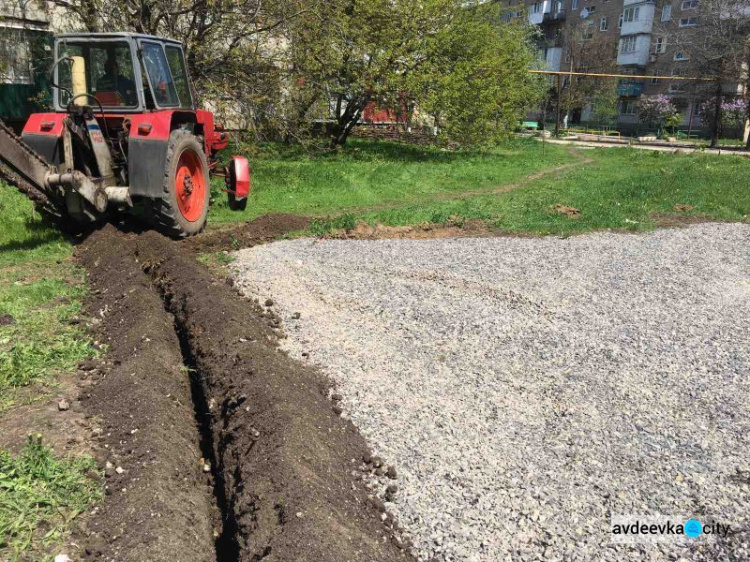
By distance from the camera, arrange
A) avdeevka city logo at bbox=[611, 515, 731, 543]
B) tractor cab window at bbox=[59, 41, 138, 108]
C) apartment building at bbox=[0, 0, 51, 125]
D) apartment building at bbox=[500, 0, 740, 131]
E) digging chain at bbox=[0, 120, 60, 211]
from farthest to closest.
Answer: apartment building at bbox=[500, 0, 740, 131] < apartment building at bbox=[0, 0, 51, 125] < tractor cab window at bbox=[59, 41, 138, 108] < digging chain at bbox=[0, 120, 60, 211] < avdeevka city logo at bbox=[611, 515, 731, 543]

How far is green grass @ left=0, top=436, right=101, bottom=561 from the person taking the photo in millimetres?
2744

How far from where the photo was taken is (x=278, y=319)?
18.4 feet

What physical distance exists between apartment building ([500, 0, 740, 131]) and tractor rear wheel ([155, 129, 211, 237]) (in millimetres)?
39505

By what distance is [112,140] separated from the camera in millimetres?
7266

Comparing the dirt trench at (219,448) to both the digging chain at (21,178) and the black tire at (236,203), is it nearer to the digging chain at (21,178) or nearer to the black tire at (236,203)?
the digging chain at (21,178)

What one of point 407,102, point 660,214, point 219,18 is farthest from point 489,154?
point 219,18

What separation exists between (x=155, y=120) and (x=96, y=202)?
48.6 inches

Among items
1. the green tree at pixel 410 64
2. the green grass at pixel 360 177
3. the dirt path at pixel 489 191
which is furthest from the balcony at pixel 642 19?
the green tree at pixel 410 64

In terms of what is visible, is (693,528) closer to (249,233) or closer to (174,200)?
(174,200)

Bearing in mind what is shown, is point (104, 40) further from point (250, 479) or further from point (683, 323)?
point (683, 323)

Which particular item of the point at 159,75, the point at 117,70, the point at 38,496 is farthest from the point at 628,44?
the point at 38,496

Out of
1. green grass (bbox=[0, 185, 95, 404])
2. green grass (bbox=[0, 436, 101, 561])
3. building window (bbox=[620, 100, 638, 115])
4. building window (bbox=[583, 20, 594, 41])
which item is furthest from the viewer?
building window (bbox=[583, 20, 594, 41])

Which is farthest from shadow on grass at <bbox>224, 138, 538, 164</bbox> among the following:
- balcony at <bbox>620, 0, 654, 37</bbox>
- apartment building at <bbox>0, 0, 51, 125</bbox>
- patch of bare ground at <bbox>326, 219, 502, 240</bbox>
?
balcony at <bbox>620, 0, 654, 37</bbox>

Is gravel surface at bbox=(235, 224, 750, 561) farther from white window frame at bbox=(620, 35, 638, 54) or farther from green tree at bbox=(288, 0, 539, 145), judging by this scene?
white window frame at bbox=(620, 35, 638, 54)
